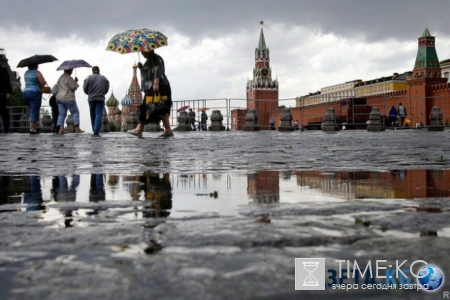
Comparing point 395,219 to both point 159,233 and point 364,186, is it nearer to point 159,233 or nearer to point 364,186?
point 159,233

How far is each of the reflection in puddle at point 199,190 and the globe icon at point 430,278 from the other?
113 centimetres

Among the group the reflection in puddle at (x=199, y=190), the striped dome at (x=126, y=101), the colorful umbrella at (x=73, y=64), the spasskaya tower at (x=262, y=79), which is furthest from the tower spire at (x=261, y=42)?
the reflection in puddle at (x=199, y=190)

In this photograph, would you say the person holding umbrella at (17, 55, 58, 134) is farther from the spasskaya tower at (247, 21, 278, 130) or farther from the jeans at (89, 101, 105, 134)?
the spasskaya tower at (247, 21, 278, 130)

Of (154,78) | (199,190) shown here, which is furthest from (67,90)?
(199,190)

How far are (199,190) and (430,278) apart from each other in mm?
2159

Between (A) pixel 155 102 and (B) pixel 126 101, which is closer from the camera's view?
(A) pixel 155 102

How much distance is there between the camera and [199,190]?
3377 mm

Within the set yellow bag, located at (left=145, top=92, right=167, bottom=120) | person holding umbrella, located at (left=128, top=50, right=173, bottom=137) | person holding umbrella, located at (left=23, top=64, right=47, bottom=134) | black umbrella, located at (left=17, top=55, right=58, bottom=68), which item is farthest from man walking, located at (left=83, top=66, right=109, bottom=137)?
yellow bag, located at (left=145, top=92, right=167, bottom=120)

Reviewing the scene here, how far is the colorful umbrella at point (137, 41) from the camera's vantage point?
11445 millimetres

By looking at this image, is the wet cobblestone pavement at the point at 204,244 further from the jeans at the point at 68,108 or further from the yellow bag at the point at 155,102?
the jeans at the point at 68,108

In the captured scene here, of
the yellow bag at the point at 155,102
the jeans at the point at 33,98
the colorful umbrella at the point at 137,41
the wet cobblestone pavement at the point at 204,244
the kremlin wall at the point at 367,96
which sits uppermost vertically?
the kremlin wall at the point at 367,96

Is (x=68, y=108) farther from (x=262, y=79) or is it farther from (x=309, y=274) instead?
(x=262, y=79)

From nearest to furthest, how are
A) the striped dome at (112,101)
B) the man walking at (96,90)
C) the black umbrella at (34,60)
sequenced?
the man walking at (96,90) < the black umbrella at (34,60) < the striped dome at (112,101)

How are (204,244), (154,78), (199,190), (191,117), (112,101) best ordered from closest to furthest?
(204,244) → (199,190) → (154,78) → (191,117) → (112,101)
